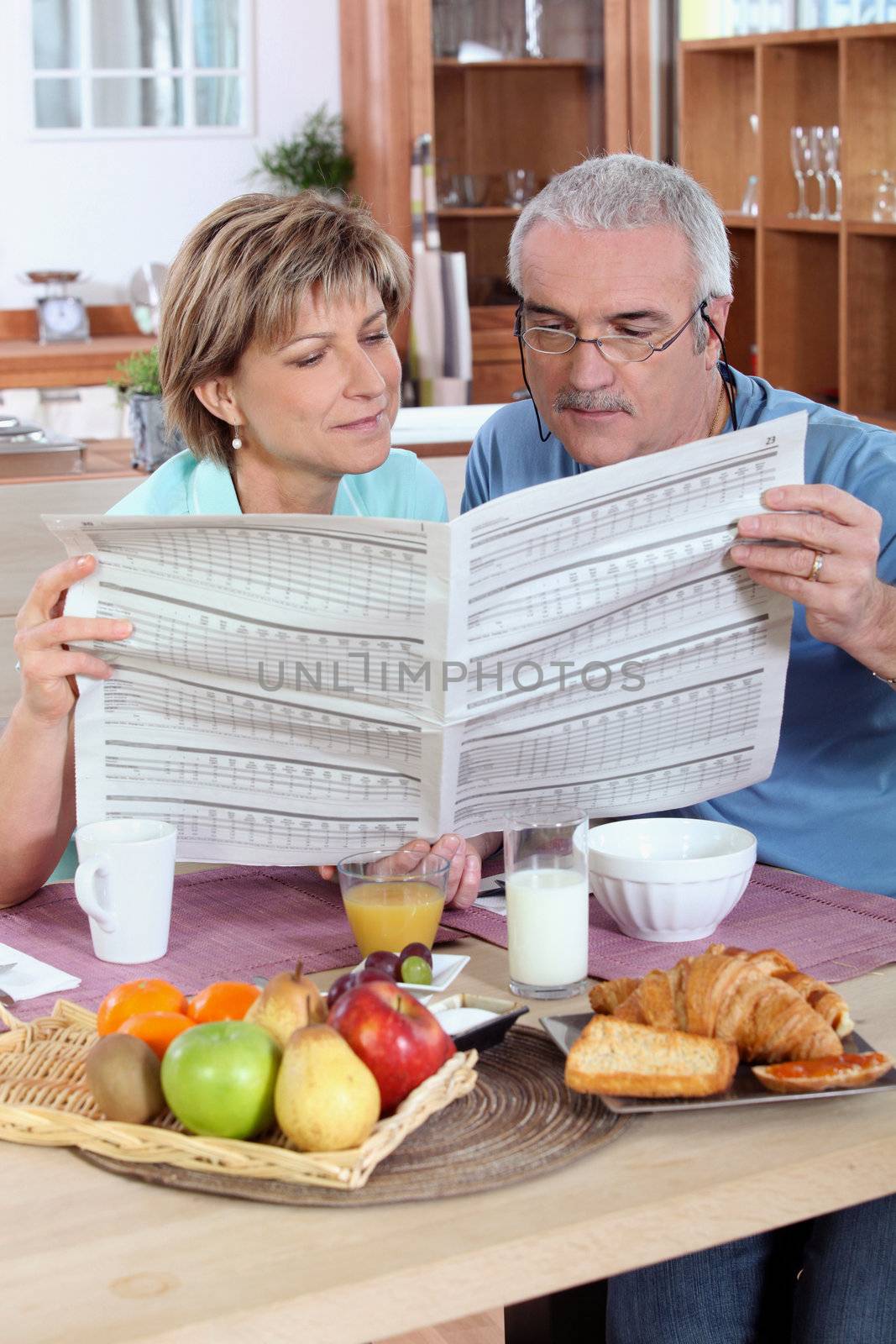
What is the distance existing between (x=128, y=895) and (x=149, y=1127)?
32 centimetres

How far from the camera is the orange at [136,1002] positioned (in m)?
0.92

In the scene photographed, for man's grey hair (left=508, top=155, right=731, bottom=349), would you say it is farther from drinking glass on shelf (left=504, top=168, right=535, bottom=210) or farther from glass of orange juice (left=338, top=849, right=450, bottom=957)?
drinking glass on shelf (left=504, top=168, right=535, bottom=210)

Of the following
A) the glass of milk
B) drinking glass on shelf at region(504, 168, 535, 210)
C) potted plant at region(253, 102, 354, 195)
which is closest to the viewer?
the glass of milk

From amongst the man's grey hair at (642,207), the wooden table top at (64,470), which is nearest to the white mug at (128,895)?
the man's grey hair at (642,207)

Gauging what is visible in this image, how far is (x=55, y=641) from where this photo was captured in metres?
1.20

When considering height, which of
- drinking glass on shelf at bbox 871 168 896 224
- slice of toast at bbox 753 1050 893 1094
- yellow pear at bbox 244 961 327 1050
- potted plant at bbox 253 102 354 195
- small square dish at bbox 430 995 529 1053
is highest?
potted plant at bbox 253 102 354 195

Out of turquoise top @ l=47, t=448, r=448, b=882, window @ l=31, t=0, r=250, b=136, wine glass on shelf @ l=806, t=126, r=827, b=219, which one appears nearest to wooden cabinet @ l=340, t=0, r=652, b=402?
window @ l=31, t=0, r=250, b=136

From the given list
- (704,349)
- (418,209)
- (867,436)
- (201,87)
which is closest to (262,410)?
(704,349)

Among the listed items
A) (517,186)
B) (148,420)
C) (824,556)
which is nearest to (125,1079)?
(824,556)

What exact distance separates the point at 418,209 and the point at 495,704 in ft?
10.8

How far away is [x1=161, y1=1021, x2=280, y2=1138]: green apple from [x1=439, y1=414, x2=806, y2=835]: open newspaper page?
1.09 feet

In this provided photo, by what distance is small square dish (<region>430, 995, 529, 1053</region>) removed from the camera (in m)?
0.91

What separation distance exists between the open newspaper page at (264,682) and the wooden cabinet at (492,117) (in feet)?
10.3

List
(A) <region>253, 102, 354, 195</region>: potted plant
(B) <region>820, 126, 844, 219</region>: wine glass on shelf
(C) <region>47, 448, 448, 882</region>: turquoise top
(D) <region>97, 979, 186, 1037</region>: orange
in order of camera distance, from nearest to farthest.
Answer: (D) <region>97, 979, 186, 1037</region>: orange
(C) <region>47, 448, 448, 882</region>: turquoise top
(B) <region>820, 126, 844, 219</region>: wine glass on shelf
(A) <region>253, 102, 354, 195</region>: potted plant
